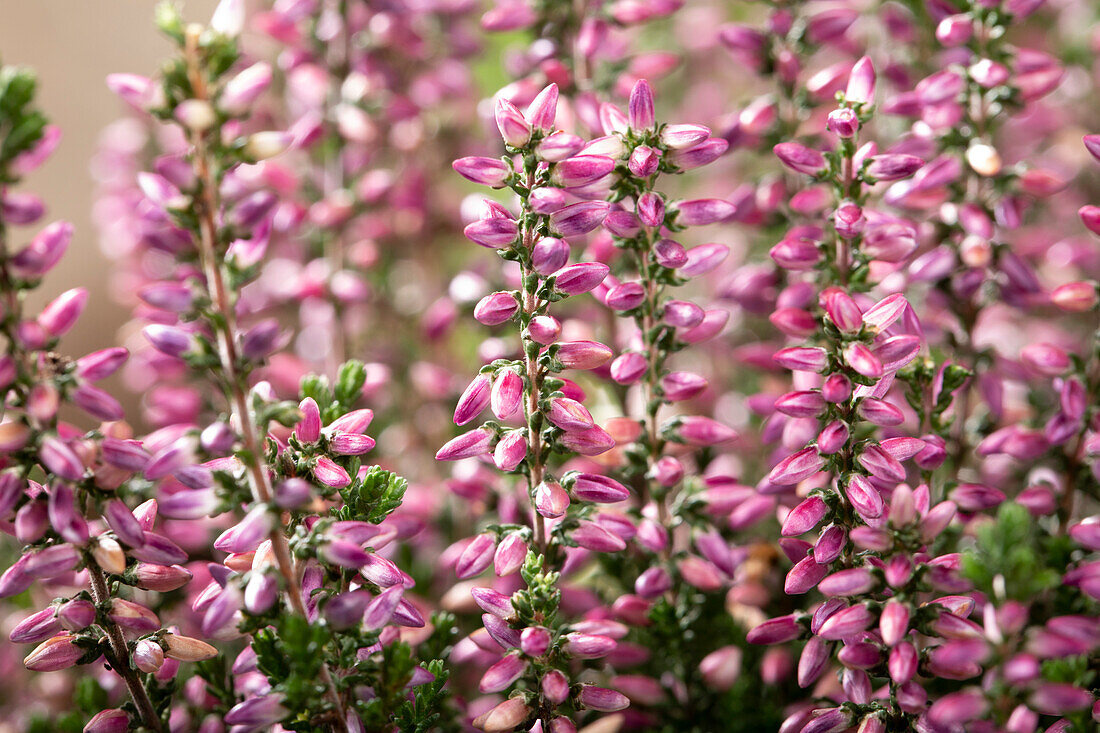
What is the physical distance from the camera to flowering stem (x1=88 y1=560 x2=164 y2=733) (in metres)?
0.65

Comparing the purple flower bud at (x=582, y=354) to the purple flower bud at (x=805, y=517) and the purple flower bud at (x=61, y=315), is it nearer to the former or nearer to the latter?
the purple flower bud at (x=805, y=517)

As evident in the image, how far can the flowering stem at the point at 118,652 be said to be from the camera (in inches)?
25.7

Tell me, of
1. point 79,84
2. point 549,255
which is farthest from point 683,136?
point 79,84

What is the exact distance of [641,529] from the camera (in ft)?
2.45

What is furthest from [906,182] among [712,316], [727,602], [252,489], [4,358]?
[4,358]

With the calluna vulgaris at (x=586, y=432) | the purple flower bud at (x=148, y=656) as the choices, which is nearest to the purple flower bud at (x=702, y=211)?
the calluna vulgaris at (x=586, y=432)

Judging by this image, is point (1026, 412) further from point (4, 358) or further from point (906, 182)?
point (4, 358)

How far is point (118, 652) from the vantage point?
2.17 ft

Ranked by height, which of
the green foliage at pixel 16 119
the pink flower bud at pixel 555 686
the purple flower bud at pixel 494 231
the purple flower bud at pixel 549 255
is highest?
the green foliage at pixel 16 119

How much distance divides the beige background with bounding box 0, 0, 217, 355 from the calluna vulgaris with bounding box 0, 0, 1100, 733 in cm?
88

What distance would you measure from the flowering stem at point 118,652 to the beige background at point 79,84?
4.41 ft

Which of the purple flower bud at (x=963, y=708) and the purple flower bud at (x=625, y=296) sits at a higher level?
the purple flower bud at (x=625, y=296)

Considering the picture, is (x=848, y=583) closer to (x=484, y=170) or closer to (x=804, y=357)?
(x=804, y=357)

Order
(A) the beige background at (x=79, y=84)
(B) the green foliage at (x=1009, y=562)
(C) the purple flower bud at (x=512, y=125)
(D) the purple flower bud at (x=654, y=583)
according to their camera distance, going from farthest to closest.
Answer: (A) the beige background at (x=79, y=84), (D) the purple flower bud at (x=654, y=583), (C) the purple flower bud at (x=512, y=125), (B) the green foliage at (x=1009, y=562)
